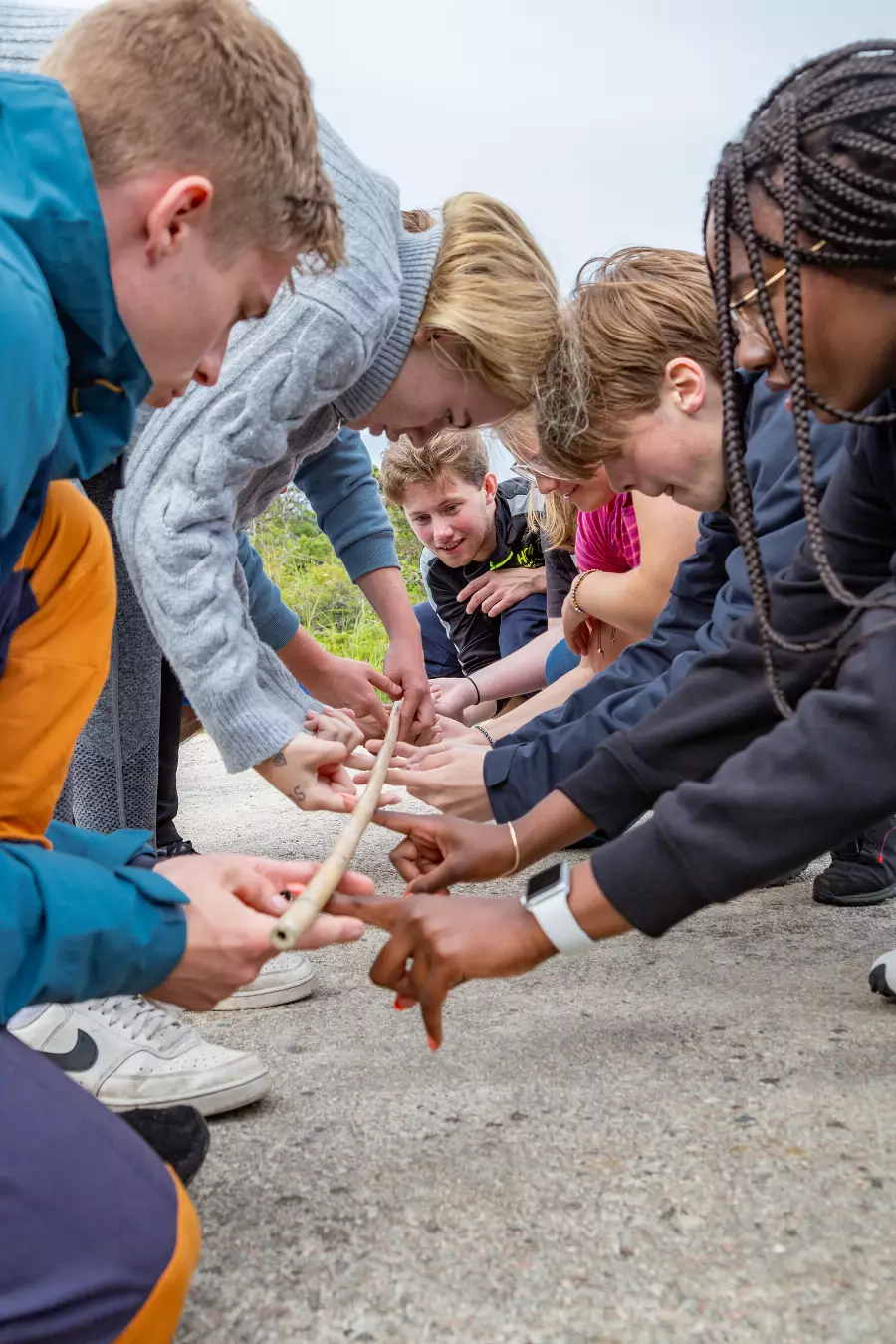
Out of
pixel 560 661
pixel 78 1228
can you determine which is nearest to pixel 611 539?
pixel 560 661

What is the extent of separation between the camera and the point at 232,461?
1.95 m

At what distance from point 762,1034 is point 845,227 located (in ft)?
3.27

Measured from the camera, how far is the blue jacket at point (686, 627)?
194 cm

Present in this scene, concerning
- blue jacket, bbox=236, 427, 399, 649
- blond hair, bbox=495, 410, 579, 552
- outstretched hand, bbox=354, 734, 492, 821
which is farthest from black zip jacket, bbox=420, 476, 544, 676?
outstretched hand, bbox=354, 734, 492, 821

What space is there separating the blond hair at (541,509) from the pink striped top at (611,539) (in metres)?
0.21

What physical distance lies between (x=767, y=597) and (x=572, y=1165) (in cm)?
68

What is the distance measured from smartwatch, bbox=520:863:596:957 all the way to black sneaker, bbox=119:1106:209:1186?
42 cm

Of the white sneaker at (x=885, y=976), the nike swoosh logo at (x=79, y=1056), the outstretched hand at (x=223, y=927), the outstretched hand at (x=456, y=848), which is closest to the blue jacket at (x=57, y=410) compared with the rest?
the outstretched hand at (x=223, y=927)

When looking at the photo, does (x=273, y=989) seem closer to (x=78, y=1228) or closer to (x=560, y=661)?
(x=78, y=1228)

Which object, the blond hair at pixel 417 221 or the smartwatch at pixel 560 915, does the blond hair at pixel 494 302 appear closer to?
the blond hair at pixel 417 221

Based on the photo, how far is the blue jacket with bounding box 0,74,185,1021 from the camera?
99 centimetres

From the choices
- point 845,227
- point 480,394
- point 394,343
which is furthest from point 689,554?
point 845,227

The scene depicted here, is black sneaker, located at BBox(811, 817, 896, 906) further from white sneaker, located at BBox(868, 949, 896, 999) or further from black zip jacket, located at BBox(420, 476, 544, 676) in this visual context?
black zip jacket, located at BBox(420, 476, 544, 676)

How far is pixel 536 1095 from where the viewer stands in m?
1.47
